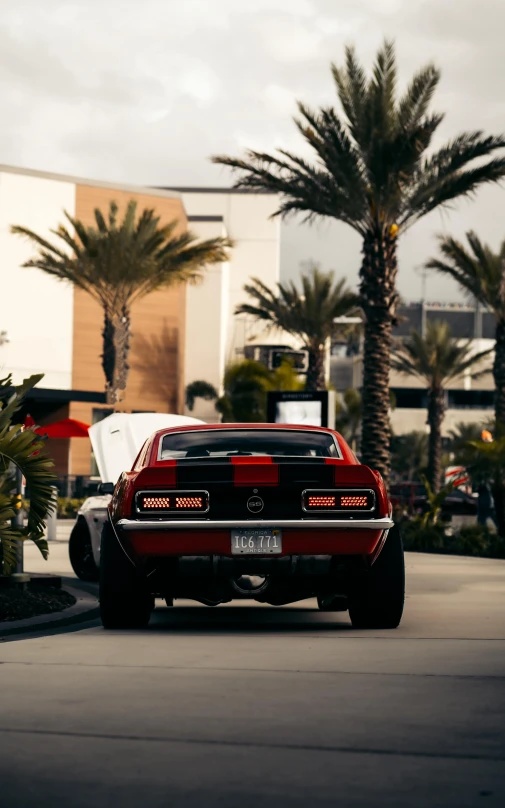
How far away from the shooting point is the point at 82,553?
1631 centimetres

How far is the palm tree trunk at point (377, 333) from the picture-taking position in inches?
1177

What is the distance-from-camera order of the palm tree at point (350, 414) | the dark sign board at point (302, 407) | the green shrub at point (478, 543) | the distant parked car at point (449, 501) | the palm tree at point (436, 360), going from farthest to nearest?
the palm tree at point (350, 414) → the palm tree at point (436, 360) → the distant parked car at point (449, 501) → the dark sign board at point (302, 407) → the green shrub at point (478, 543)

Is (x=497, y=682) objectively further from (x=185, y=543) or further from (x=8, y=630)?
(x=8, y=630)

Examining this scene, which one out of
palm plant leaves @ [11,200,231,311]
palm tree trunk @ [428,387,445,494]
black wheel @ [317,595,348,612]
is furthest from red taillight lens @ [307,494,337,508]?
palm tree trunk @ [428,387,445,494]

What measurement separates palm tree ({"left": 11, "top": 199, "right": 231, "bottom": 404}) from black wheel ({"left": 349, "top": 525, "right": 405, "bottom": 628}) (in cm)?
3605

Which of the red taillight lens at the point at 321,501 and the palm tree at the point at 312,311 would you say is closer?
the red taillight lens at the point at 321,501

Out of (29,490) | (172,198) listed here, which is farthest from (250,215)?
(29,490)

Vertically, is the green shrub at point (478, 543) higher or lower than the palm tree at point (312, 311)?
lower

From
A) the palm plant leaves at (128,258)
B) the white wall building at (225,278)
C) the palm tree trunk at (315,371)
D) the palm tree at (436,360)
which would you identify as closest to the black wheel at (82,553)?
the palm plant leaves at (128,258)

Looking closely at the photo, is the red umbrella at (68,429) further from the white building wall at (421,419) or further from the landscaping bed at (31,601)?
the white building wall at (421,419)

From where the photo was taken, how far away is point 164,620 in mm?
11922

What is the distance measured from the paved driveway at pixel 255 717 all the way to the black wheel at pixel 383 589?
0.51 ft

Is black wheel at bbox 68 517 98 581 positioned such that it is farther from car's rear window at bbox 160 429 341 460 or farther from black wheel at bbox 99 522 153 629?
black wheel at bbox 99 522 153 629

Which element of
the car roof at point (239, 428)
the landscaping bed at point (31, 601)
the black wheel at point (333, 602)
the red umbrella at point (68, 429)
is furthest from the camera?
the red umbrella at point (68, 429)
